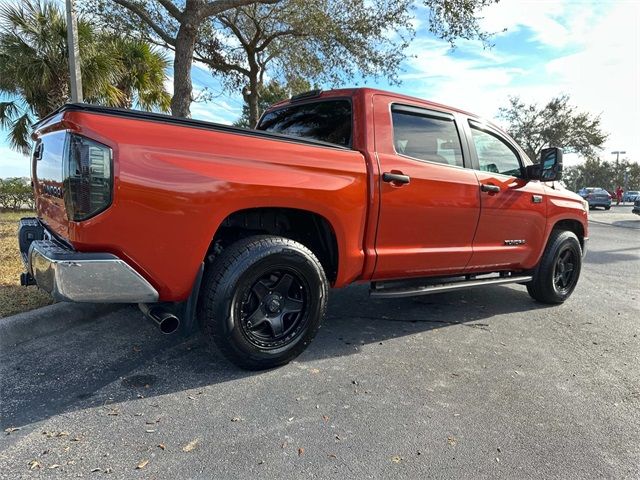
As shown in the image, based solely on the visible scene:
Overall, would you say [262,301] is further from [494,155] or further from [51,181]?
[494,155]

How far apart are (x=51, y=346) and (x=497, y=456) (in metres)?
3.10

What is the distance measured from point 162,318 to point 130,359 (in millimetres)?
759

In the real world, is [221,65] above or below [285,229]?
above

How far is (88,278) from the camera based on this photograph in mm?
2371

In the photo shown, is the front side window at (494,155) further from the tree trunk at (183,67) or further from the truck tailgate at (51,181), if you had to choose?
the tree trunk at (183,67)

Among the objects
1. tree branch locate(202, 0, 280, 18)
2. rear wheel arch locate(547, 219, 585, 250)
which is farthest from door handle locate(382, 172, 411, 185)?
tree branch locate(202, 0, 280, 18)

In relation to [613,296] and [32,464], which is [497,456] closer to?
[32,464]

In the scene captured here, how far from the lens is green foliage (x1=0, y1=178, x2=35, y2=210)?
13648mm

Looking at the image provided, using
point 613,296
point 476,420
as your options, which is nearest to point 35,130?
point 476,420

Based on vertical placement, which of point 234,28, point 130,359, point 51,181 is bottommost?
point 130,359

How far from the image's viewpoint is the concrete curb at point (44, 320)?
3.35 meters

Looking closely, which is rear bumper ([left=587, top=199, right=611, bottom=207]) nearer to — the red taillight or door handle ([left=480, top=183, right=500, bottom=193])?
door handle ([left=480, top=183, right=500, bottom=193])

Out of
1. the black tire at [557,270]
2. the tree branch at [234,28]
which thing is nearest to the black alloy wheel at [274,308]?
the black tire at [557,270]

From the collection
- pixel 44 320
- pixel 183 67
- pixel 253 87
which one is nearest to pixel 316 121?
pixel 44 320
